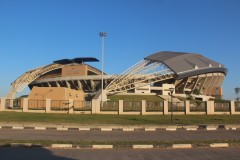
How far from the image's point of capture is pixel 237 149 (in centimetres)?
1155

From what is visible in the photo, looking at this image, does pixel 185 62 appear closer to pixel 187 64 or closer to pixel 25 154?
pixel 187 64

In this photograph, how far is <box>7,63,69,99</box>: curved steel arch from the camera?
11225 centimetres

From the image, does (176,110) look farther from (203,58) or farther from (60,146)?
(203,58)

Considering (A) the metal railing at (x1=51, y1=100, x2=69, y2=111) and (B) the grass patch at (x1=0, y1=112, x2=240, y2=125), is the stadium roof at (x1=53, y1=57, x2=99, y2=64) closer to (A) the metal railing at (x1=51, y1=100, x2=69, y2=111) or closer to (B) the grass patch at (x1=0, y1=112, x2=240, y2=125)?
(A) the metal railing at (x1=51, y1=100, x2=69, y2=111)

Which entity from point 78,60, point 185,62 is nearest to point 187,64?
point 185,62

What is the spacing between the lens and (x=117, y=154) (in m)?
10.3

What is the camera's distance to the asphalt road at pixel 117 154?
9.57 metres

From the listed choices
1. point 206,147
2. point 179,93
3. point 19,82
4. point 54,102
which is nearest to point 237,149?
point 206,147

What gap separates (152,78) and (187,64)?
13341mm

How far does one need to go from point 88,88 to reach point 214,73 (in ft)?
141

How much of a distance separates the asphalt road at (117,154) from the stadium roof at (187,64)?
267ft

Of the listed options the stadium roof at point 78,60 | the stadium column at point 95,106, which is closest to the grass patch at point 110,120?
the stadium column at point 95,106

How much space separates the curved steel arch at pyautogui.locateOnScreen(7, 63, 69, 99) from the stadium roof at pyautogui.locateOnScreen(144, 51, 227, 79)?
39.9 meters

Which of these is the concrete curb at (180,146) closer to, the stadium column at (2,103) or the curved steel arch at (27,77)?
the stadium column at (2,103)
